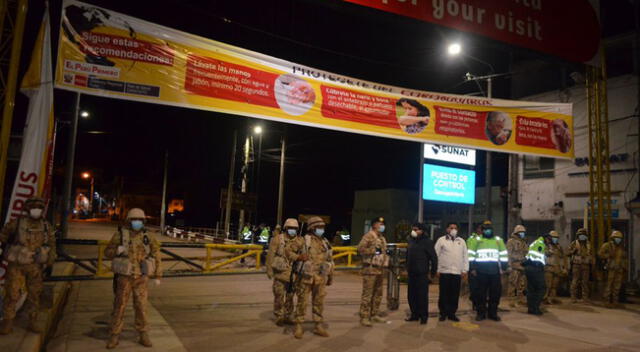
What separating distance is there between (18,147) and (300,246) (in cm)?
538

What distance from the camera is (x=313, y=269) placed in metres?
7.87

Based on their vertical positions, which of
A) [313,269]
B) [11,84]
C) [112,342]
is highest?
[11,84]

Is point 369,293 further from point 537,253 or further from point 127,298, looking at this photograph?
point 537,253

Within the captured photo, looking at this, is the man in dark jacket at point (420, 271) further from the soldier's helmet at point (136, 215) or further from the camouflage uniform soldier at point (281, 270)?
the soldier's helmet at point (136, 215)

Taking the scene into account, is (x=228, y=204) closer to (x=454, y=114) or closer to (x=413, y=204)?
(x=413, y=204)

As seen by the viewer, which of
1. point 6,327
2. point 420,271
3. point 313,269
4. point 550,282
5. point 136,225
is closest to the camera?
point 6,327

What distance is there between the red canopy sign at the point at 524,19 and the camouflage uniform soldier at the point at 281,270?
165 inches

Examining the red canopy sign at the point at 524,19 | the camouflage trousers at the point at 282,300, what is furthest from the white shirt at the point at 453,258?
the red canopy sign at the point at 524,19

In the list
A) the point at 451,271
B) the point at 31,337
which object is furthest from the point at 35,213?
the point at 451,271

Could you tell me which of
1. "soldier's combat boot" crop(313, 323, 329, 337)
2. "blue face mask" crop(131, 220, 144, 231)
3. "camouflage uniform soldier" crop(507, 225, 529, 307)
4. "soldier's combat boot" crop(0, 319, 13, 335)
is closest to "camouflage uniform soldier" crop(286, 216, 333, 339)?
"soldier's combat boot" crop(313, 323, 329, 337)

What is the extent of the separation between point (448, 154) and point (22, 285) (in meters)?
16.6

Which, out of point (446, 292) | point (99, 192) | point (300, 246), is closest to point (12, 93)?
point (300, 246)

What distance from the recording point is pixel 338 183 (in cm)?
7606

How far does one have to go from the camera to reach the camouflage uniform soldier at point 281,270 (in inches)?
332
